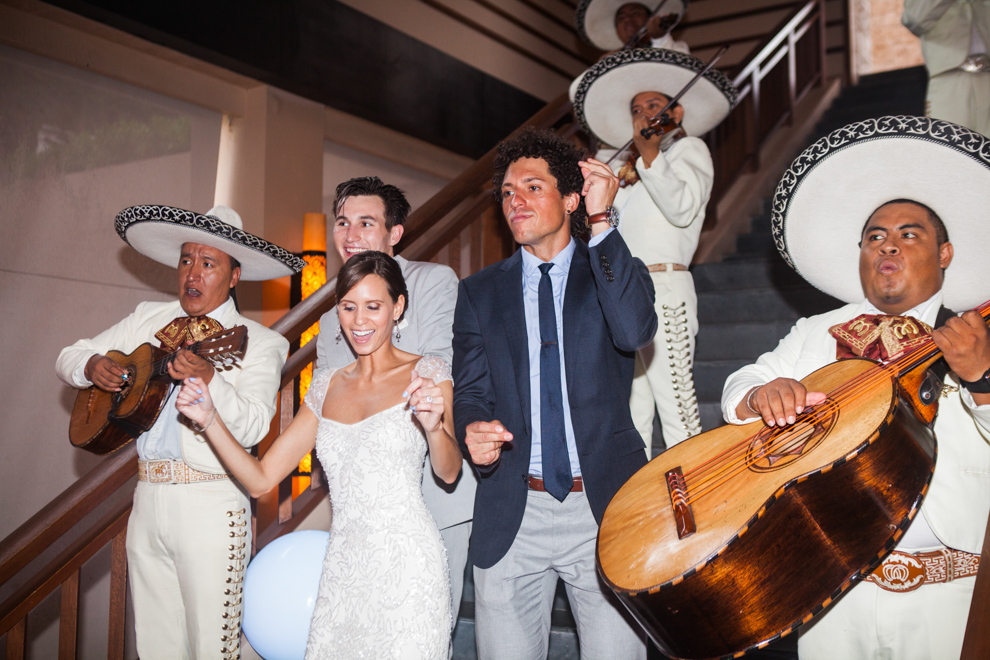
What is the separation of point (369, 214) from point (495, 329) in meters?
0.83

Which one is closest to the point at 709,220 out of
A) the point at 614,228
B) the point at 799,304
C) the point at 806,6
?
the point at 799,304

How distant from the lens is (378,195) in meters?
2.63

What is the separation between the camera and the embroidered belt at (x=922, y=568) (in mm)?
1675

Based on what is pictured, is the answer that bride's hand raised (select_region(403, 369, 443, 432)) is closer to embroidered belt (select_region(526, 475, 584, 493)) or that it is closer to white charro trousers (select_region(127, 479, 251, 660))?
embroidered belt (select_region(526, 475, 584, 493))

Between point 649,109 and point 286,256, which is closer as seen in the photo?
point 286,256

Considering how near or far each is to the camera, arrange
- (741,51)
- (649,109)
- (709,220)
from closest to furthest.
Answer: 1. (649,109)
2. (709,220)
3. (741,51)

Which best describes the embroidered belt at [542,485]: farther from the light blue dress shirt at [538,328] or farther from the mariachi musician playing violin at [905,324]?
the mariachi musician playing violin at [905,324]

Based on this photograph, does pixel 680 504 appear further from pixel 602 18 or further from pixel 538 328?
pixel 602 18

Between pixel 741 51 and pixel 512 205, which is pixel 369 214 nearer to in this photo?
pixel 512 205

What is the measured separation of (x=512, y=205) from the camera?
2023 mm

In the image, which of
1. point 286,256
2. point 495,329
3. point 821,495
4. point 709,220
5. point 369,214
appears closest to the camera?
point 821,495

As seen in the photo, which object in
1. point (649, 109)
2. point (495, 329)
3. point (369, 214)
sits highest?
point (649, 109)

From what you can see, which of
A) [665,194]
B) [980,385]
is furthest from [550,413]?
[665,194]

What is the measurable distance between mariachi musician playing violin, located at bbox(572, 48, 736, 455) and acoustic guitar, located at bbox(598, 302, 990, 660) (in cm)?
141
